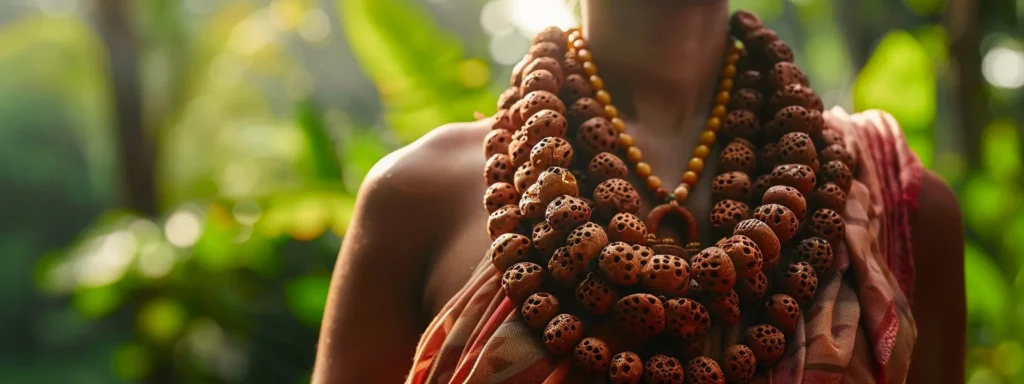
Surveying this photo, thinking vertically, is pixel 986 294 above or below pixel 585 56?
below

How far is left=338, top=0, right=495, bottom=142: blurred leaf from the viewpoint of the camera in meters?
2.43

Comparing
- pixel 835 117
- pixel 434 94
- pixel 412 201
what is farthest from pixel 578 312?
pixel 434 94

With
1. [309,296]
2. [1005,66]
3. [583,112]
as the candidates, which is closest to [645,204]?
[583,112]

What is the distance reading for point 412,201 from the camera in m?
1.06

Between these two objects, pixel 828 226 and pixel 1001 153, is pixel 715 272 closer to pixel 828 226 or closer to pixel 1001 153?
pixel 828 226

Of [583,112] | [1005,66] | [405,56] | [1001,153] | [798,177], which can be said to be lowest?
[798,177]

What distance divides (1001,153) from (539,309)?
2424 millimetres

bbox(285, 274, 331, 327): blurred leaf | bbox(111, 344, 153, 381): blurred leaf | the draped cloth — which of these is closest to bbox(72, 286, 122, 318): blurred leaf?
bbox(111, 344, 153, 381): blurred leaf

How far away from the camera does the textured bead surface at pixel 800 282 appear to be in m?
0.95

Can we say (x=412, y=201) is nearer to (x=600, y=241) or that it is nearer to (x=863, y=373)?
(x=600, y=241)

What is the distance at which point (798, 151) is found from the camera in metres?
1.03

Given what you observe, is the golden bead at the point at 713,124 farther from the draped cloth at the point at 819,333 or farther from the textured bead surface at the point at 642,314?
the textured bead surface at the point at 642,314

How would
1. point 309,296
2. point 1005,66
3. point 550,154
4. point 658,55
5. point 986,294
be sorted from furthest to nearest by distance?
point 1005,66 < point 309,296 < point 986,294 < point 658,55 < point 550,154

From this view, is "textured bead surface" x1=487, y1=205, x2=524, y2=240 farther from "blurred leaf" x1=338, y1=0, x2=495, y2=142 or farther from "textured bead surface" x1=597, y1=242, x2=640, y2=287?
"blurred leaf" x1=338, y1=0, x2=495, y2=142
